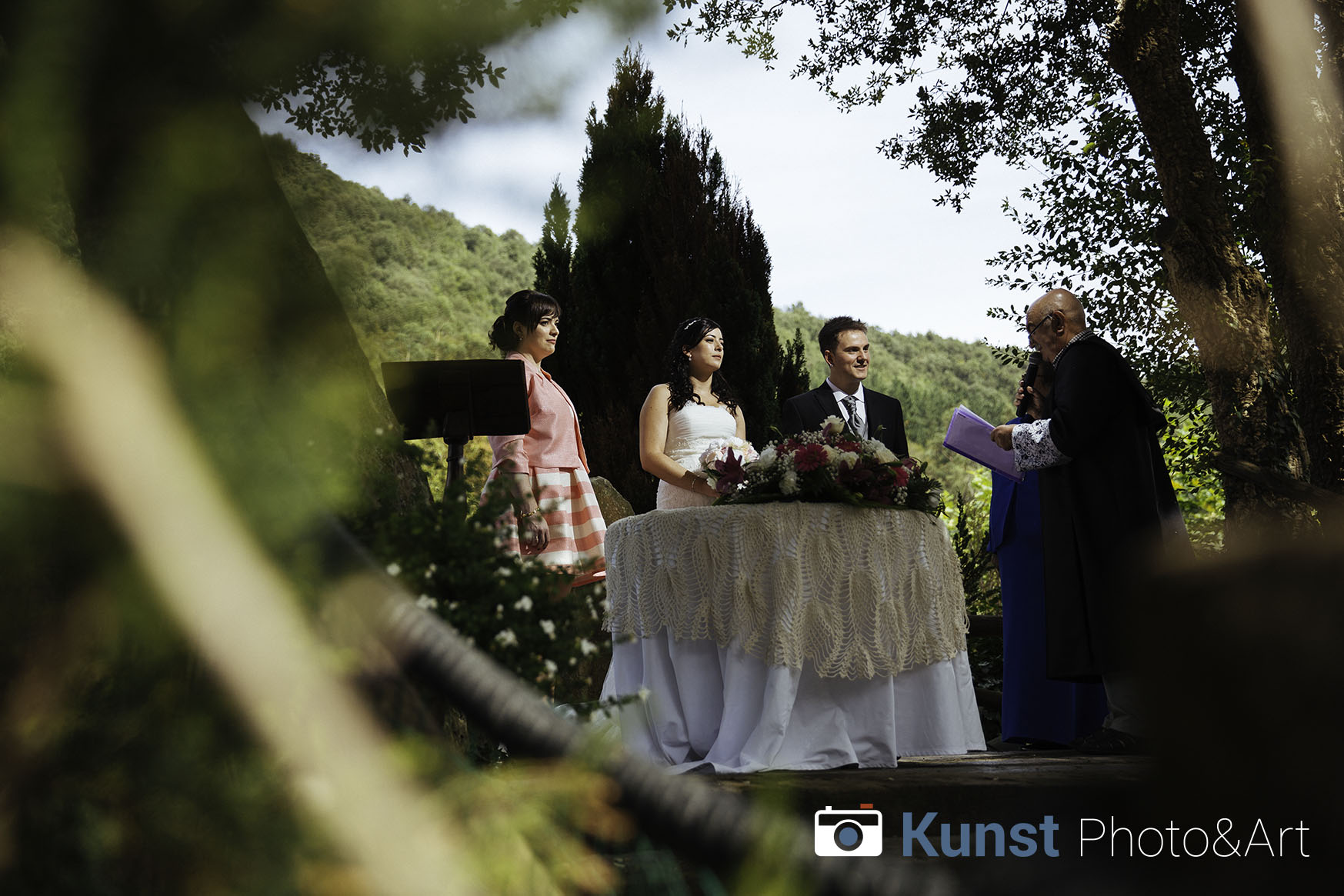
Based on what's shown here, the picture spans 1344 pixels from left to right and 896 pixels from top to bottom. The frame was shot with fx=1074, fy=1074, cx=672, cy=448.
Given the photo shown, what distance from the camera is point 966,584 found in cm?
1023

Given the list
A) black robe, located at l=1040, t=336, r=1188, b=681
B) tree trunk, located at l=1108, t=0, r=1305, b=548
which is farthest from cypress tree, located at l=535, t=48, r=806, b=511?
black robe, located at l=1040, t=336, r=1188, b=681

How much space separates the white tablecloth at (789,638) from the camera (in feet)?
15.3

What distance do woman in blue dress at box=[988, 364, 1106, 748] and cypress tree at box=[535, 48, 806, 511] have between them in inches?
336

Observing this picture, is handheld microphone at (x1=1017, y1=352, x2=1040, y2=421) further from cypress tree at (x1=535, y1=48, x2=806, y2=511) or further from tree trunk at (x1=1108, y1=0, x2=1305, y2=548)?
cypress tree at (x1=535, y1=48, x2=806, y2=511)

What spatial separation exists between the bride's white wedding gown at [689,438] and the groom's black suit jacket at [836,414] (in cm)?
50

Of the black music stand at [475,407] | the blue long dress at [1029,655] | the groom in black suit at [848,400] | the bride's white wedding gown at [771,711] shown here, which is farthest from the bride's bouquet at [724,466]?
the blue long dress at [1029,655]

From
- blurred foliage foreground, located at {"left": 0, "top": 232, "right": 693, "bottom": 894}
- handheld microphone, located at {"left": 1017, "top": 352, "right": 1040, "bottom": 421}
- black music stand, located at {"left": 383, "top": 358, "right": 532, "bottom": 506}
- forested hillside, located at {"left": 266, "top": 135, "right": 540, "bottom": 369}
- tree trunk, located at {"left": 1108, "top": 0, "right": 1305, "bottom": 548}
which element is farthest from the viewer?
tree trunk, located at {"left": 1108, "top": 0, "right": 1305, "bottom": 548}

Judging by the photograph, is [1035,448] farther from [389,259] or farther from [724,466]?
[389,259]

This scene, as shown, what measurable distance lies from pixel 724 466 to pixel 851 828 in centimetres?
187

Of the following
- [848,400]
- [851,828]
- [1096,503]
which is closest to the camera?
[851,828]

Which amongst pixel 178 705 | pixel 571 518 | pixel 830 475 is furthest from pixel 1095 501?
pixel 178 705

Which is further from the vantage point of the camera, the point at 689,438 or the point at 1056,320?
the point at 689,438

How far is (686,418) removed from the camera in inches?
228
